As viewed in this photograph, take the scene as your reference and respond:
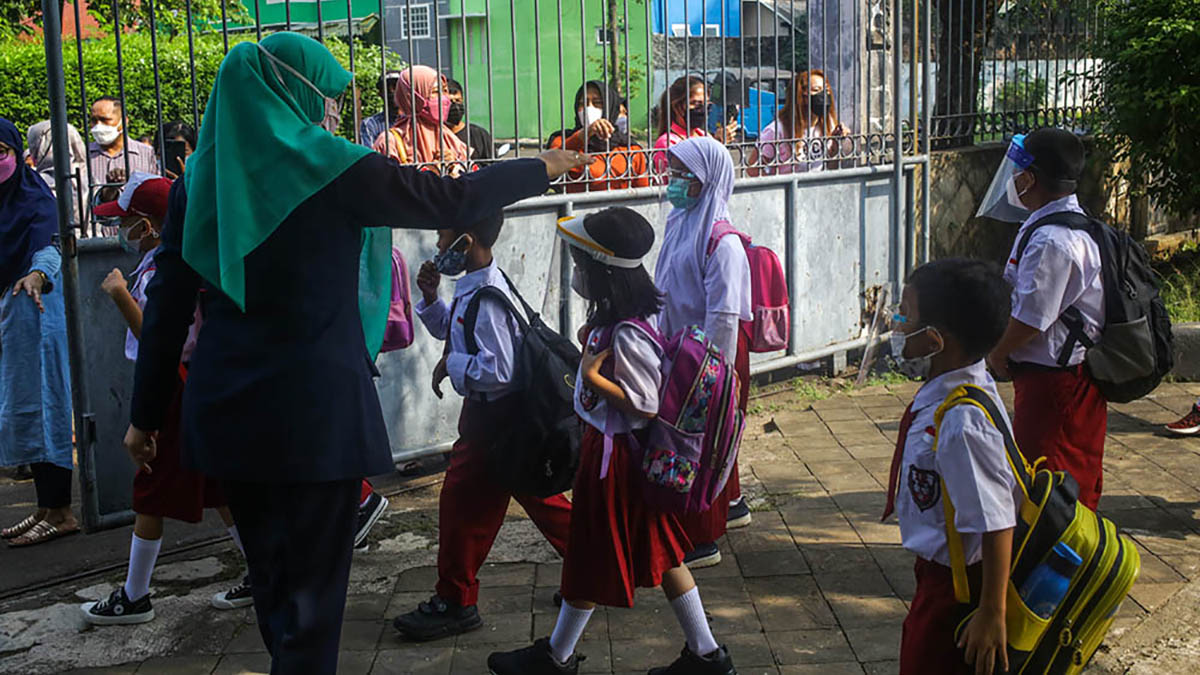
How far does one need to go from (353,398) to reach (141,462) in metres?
0.67

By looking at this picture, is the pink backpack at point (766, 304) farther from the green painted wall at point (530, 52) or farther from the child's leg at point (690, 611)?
the child's leg at point (690, 611)

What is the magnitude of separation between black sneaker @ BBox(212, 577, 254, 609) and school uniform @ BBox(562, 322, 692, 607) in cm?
149

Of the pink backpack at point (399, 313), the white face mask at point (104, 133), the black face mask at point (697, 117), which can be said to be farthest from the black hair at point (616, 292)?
the white face mask at point (104, 133)

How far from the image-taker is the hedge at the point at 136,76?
11.7m

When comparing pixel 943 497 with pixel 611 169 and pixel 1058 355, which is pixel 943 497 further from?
pixel 611 169

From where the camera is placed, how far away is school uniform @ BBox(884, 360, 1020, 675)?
270 centimetres

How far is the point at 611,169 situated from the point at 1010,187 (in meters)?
2.92

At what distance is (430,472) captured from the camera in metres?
6.54

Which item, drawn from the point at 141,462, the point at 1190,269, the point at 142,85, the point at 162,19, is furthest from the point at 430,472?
the point at 142,85

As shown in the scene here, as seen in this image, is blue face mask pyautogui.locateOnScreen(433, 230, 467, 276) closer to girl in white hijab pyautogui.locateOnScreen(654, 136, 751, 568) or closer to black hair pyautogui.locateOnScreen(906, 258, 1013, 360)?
girl in white hijab pyautogui.locateOnScreen(654, 136, 751, 568)

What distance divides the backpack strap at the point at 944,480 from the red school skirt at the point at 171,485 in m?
2.67

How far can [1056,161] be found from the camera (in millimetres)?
4090

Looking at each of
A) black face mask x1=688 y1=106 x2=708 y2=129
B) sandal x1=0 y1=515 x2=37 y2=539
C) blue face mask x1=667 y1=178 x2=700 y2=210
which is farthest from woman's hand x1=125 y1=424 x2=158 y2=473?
black face mask x1=688 y1=106 x2=708 y2=129

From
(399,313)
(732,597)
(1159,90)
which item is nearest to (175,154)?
(399,313)
